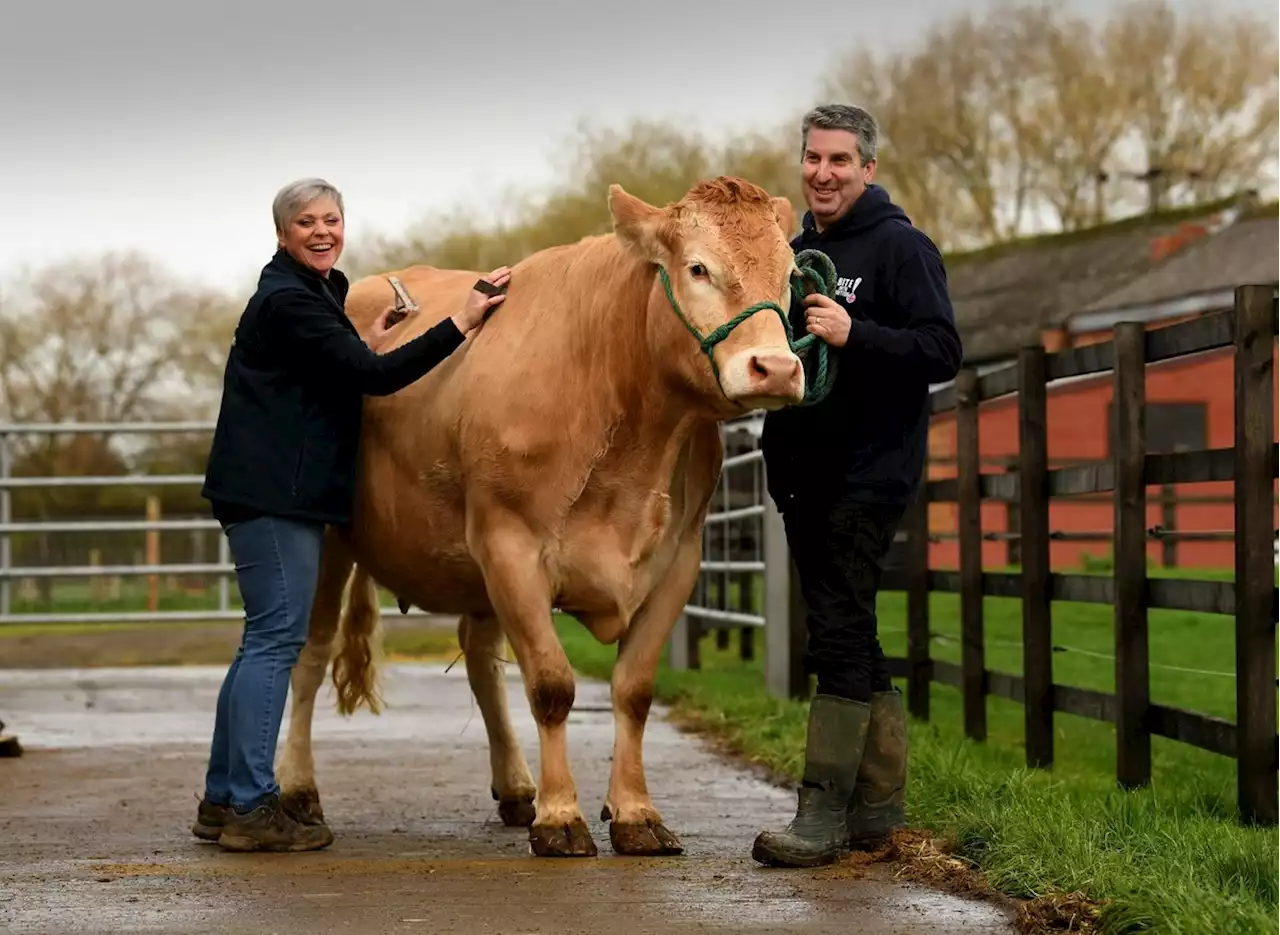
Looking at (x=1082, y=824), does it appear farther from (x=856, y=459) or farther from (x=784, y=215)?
(x=784, y=215)

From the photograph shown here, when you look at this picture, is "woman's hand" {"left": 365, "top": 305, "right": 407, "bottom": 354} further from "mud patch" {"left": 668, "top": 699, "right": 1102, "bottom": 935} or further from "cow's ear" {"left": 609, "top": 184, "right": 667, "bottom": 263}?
"mud patch" {"left": 668, "top": 699, "right": 1102, "bottom": 935}

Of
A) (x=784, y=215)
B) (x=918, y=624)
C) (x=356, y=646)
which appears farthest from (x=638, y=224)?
(x=918, y=624)

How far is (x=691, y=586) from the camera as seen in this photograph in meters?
6.38

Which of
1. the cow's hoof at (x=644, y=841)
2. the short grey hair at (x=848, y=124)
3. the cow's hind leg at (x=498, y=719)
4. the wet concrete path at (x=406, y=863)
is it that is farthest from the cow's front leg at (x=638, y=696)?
the short grey hair at (x=848, y=124)

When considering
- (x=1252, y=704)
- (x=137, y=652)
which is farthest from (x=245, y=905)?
(x=137, y=652)

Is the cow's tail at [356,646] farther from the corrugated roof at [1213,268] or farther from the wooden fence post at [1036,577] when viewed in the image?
the corrugated roof at [1213,268]

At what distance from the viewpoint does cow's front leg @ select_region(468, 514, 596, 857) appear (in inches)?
235

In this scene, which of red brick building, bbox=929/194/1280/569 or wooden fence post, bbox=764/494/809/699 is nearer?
wooden fence post, bbox=764/494/809/699

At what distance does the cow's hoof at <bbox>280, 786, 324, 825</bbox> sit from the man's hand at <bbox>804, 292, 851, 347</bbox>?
2437mm

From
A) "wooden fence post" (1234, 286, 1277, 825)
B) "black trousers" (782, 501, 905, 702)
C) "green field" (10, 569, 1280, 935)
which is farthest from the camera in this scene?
"wooden fence post" (1234, 286, 1277, 825)

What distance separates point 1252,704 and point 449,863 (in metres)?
2.42

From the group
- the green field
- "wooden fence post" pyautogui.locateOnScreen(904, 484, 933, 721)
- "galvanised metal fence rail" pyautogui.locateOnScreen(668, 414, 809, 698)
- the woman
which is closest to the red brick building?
"galvanised metal fence rail" pyautogui.locateOnScreen(668, 414, 809, 698)

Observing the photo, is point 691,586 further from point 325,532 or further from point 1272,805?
point 1272,805

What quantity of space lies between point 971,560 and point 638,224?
344cm
